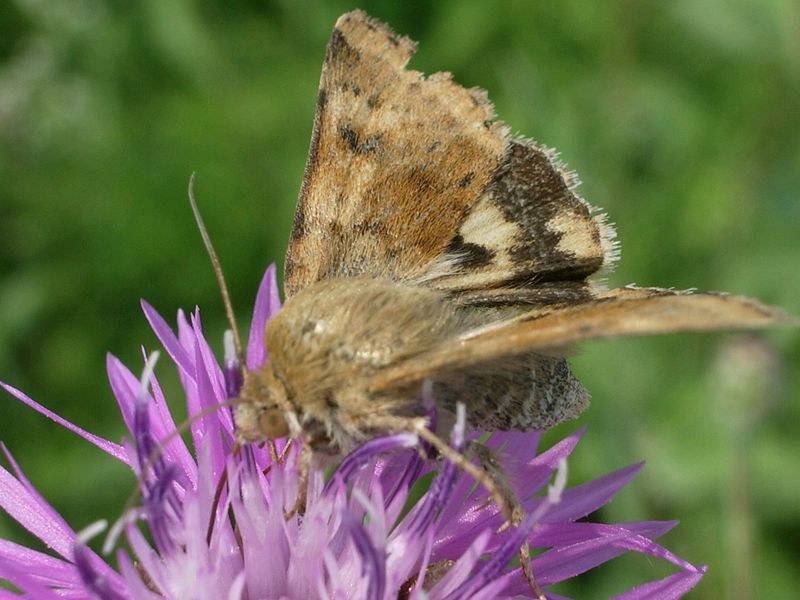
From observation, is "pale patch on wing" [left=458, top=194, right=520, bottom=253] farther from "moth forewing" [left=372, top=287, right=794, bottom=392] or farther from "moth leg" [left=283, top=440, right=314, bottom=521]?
"moth leg" [left=283, top=440, right=314, bottom=521]

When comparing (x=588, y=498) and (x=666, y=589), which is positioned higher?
(x=588, y=498)

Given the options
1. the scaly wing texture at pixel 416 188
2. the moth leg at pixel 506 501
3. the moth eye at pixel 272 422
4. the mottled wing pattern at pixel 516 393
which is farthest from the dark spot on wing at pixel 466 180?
the moth eye at pixel 272 422

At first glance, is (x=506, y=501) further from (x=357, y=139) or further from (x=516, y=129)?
(x=516, y=129)

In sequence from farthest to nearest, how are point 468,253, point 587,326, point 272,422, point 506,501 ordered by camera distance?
point 468,253 < point 506,501 < point 272,422 < point 587,326

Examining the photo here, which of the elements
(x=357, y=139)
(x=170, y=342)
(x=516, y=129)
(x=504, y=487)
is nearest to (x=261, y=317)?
(x=170, y=342)

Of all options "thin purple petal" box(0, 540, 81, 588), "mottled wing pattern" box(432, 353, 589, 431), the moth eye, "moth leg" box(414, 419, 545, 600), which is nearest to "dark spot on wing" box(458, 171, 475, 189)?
"mottled wing pattern" box(432, 353, 589, 431)

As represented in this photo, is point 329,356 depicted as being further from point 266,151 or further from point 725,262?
point 266,151

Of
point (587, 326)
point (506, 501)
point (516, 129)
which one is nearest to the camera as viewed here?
point (587, 326)
